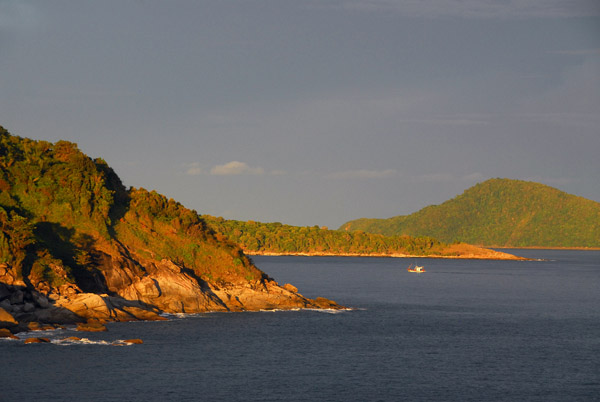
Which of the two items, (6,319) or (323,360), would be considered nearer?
(323,360)

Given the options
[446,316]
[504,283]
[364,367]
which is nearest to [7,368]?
[364,367]

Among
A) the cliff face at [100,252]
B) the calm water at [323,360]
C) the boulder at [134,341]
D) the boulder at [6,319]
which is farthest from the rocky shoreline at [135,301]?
the boulder at [134,341]

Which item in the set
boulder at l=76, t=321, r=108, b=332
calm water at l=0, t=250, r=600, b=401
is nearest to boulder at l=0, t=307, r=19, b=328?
calm water at l=0, t=250, r=600, b=401

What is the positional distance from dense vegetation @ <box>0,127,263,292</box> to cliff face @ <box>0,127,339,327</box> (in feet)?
0.42

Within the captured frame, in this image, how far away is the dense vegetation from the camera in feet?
279

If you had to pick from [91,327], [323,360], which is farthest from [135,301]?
[323,360]

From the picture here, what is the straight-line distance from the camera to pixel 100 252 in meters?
90.1

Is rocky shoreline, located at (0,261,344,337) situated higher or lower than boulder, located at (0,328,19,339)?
higher

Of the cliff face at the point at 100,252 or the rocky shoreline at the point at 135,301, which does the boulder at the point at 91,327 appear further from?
the cliff face at the point at 100,252

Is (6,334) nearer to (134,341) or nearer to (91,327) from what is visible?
(91,327)

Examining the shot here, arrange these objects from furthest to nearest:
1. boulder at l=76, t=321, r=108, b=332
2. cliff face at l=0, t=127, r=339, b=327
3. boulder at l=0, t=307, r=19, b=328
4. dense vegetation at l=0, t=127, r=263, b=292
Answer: dense vegetation at l=0, t=127, r=263, b=292
cliff face at l=0, t=127, r=339, b=327
boulder at l=76, t=321, r=108, b=332
boulder at l=0, t=307, r=19, b=328

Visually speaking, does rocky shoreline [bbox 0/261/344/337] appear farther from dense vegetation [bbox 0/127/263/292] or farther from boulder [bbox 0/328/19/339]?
dense vegetation [bbox 0/127/263/292]

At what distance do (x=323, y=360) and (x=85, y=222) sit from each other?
1725 inches

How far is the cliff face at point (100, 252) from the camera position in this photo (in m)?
79.1
